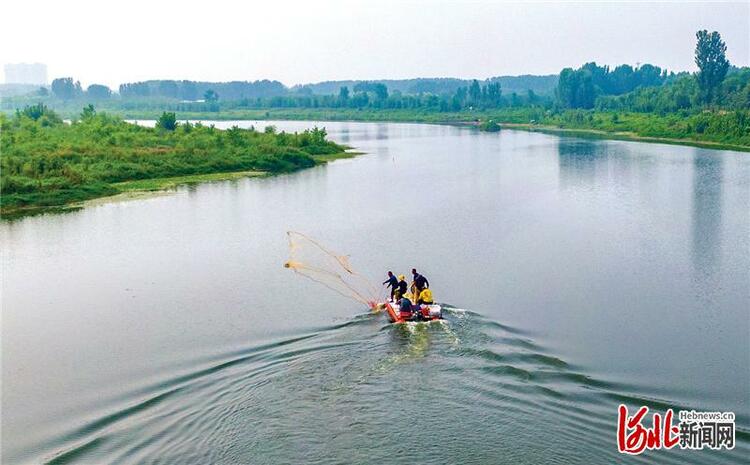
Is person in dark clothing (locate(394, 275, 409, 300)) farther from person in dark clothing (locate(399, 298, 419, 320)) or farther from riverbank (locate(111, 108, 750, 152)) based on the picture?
riverbank (locate(111, 108, 750, 152))

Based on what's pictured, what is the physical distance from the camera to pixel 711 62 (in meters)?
91.2

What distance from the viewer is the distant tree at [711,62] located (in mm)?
90750

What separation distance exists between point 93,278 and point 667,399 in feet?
62.1

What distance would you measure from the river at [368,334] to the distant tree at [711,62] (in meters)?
58.0

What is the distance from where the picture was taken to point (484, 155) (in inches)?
2763

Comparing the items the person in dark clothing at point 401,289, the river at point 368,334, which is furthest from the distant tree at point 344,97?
the person in dark clothing at point 401,289

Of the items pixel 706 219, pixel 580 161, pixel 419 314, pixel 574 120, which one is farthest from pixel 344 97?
pixel 419 314

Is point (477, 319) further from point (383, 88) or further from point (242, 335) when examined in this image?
point (383, 88)

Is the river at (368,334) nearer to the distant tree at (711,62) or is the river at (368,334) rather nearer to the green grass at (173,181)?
the green grass at (173,181)

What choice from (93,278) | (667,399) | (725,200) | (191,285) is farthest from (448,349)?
(725,200)

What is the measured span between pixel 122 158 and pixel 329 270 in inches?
1122

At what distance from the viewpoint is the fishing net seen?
23.3 m

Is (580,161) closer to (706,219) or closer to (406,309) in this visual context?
(706,219)

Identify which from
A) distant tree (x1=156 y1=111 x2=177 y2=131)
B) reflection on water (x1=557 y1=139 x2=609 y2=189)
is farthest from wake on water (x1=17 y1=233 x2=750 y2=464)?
distant tree (x1=156 y1=111 x2=177 y2=131)
